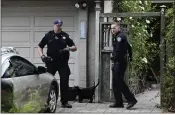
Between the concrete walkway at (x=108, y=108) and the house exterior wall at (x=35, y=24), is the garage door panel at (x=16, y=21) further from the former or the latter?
the concrete walkway at (x=108, y=108)

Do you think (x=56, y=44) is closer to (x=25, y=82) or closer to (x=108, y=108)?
(x=108, y=108)

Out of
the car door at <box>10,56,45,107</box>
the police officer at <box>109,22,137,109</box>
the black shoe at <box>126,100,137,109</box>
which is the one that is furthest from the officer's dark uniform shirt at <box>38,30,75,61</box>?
the black shoe at <box>126,100,137,109</box>

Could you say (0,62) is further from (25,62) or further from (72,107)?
(72,107)

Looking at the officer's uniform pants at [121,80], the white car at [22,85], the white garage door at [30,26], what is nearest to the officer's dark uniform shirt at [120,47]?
the officer's uniform pants at [121,80]

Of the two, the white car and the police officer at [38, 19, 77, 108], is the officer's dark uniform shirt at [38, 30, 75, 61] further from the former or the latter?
the white car

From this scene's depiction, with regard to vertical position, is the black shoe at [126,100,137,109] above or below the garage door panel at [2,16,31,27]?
below

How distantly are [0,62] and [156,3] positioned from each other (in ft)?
22.8

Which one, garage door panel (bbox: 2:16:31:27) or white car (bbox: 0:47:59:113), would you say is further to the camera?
garage door panel (bbox: 2:16:31:27)

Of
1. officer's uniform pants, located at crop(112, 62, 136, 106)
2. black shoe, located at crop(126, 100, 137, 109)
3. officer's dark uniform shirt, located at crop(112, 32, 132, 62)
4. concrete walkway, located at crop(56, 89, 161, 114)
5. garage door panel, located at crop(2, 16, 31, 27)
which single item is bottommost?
concrete walkway, located at crop(56, 89, 161, 114)

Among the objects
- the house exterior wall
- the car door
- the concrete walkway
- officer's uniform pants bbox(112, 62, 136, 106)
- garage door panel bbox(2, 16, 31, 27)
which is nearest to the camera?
the car door

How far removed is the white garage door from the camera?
1177 cm

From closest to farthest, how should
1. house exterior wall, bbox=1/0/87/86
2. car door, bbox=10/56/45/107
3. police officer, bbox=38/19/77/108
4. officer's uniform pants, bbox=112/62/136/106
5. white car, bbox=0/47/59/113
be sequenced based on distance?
1. white car, bbox=0/47/59/113
2. car door, bbox=10/56/45/107
3. officer's uniform pants, bbox=112/62/136/106
4. police officer, bbox=38/19/77/108
5. house exterior wall, bbox=1/0/87/86

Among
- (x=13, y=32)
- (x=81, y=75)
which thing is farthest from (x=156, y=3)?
(x=13, y=32)

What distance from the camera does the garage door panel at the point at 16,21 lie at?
11.9m
